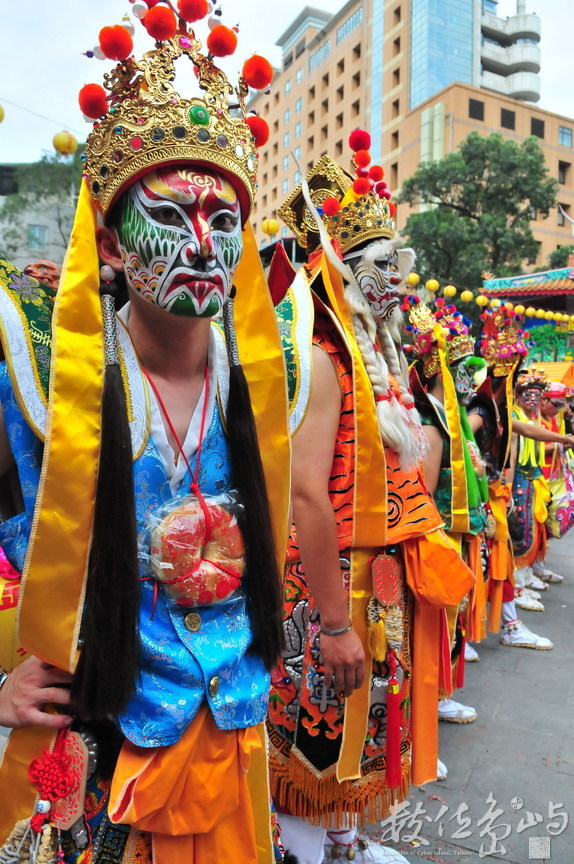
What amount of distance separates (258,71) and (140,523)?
0.99m

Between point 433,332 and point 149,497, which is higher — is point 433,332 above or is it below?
above

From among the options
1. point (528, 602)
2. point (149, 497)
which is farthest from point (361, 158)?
point (528, 602)

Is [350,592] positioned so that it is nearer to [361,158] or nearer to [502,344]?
[361,158]

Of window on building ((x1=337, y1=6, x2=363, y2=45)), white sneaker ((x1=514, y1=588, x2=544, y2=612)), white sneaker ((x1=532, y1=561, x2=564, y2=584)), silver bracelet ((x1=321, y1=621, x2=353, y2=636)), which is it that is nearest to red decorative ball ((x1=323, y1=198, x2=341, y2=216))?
silver bracelet ((x1=321, y1=621, x2=353, y2=636))

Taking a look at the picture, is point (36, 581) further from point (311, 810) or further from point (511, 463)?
point (511, 463)

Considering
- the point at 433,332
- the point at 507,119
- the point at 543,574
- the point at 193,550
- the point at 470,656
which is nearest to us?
the point at 193,550

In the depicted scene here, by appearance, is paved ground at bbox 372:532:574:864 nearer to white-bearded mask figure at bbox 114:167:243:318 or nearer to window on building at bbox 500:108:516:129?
white-bearded mask figure at bbox 114:167:243:318

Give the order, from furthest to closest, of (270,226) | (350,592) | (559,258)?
(559,258)
(270,226)
(350,592)

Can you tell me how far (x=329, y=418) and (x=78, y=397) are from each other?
106cm

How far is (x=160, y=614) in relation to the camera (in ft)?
4.03

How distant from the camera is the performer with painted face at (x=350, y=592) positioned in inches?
79.4

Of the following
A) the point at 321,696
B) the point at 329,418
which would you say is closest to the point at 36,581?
the point at 329,418

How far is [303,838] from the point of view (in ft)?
7.48

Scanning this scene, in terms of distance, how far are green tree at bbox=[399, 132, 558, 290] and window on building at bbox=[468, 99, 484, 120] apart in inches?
573
